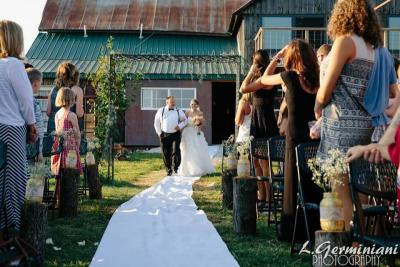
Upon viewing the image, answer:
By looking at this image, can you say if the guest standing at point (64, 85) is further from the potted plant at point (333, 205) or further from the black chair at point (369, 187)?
the black chair at point (369, 187)

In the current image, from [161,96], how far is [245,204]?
17.3 metres

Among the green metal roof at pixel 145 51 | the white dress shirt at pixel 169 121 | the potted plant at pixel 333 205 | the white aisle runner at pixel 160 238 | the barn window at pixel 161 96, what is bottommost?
the white aisle runner at pixel 160 238

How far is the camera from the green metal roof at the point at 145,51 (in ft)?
72.0

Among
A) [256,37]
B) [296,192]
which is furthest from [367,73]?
[256,37]

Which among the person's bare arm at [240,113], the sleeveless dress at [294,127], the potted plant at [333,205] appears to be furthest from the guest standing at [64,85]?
the potted plant at [333,205]

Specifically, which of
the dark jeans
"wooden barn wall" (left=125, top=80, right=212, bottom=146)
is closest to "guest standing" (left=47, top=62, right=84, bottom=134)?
the dark jeans

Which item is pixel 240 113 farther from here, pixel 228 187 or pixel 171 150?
pixel 171 150

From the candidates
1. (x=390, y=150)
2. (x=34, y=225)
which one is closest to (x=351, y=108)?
(x=390, y=150)

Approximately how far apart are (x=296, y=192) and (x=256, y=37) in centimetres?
1642

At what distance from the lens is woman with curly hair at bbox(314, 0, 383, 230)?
3.97 metres

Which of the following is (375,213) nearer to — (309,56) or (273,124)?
A: (309,56)

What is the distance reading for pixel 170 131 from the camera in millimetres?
12875

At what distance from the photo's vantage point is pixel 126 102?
51.8 ft

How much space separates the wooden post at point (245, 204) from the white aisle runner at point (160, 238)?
11.9 inches
